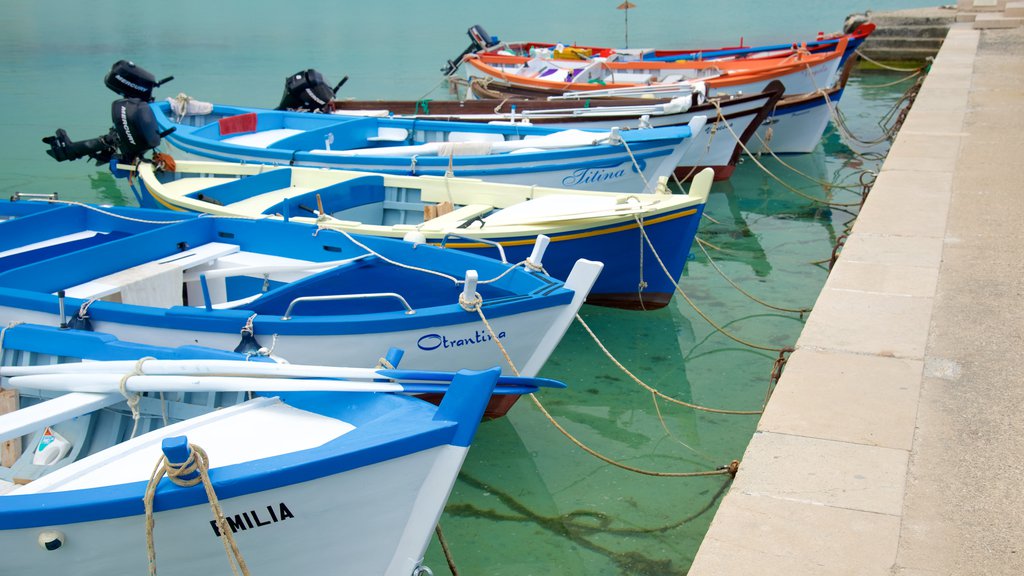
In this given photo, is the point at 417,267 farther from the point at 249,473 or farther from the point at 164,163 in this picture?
the point at 164,163

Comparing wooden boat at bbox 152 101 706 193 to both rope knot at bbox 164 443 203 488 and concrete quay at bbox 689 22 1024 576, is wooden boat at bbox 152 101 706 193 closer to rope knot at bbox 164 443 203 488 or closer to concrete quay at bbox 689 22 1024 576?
concrete quay at bbox 689 22 1024 576

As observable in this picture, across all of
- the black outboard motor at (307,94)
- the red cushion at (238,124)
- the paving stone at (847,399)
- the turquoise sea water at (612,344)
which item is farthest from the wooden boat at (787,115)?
the paving stone at (847,399)

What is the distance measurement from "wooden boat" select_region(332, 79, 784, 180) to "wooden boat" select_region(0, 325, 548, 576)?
24.6 ft

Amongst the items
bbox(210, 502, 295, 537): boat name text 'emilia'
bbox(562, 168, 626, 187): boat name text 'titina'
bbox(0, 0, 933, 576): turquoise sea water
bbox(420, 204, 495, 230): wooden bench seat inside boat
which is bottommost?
bbox(0, 0, 933, 576): turquoise sea water

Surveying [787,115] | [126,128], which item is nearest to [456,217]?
[126,128]

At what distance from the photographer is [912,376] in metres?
4.66

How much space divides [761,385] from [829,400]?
2.49 m

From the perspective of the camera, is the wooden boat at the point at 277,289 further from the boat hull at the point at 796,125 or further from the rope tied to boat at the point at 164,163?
the boat hull at the point at 796,125

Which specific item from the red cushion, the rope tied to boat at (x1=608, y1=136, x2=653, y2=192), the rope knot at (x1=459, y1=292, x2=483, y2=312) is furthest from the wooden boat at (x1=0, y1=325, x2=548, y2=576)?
the red cushion

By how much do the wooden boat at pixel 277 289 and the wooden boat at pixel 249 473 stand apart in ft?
2.20

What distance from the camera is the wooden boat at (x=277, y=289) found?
5.09m

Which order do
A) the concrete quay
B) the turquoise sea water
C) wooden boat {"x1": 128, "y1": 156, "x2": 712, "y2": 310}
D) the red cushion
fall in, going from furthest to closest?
the red cushion → wooden boat {"x1": 128, "y1": 156, "x2": 712, "y2": 310} → the turquoise sea water → the concrete quay

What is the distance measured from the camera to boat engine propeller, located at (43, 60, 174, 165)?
915 cm

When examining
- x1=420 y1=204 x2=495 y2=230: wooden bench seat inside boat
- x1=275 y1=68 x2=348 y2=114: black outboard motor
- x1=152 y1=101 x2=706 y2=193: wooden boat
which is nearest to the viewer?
x1=420 y1=204 x2=495 y2=230: wooden bench seat inside boat
